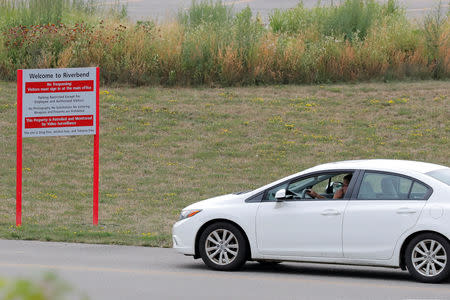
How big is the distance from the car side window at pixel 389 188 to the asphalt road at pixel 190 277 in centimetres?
91

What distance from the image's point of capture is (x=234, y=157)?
72.3ft

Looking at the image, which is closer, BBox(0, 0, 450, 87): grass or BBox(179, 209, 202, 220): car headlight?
BBox(179, 209, 202, 220): car headlight

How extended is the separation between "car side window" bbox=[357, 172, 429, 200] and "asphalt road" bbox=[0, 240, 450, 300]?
2.98 feet

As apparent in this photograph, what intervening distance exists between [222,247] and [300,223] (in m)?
0.98

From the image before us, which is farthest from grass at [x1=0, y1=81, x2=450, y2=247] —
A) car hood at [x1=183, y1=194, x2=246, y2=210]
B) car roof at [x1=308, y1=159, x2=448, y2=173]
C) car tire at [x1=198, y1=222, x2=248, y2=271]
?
car roof at [x1=308, y1=159, x2=448, y2=173]

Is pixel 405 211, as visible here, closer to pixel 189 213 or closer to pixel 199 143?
pixel 189 213

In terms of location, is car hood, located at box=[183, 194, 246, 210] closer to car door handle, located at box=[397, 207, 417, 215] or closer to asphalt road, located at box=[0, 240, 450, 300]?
asphalt road, located at box=[0, 240, 450, 300]

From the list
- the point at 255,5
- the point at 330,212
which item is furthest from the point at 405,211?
the point at 255,5

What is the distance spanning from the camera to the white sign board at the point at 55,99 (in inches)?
590

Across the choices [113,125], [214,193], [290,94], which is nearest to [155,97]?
[113,125]

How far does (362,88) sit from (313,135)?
4217 millimetres

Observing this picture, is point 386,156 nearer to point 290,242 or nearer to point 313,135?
point 313,135

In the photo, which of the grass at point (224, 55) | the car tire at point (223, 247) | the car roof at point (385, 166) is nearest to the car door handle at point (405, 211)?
the car roof at point (385, 166)

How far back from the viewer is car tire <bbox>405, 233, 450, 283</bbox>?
358 inches
